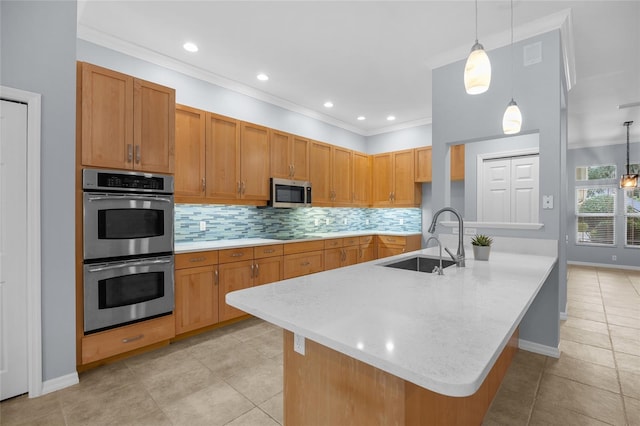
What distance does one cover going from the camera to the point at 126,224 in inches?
99.4

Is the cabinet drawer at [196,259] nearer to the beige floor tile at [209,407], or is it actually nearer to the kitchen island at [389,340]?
the beige floor tile at [209,407]

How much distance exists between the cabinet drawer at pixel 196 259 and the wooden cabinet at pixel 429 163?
147 inches

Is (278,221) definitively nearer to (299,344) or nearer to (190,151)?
(190,151)

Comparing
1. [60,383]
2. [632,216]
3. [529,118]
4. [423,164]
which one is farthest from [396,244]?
[632,216]

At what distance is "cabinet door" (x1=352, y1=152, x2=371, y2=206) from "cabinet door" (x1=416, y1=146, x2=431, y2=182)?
0.96 metres

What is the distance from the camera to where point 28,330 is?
6.66 ft

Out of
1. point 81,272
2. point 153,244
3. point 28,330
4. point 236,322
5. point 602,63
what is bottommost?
point 236,322

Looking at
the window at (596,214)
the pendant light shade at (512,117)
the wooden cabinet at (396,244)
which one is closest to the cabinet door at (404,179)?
the wooden cabinet at (396,244)

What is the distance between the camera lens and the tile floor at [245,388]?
6.05 ft

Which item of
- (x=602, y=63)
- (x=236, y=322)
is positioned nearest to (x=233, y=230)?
(x=236, y=322)

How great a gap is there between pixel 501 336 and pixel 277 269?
119 inches

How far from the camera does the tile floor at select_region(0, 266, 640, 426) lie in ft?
6.05

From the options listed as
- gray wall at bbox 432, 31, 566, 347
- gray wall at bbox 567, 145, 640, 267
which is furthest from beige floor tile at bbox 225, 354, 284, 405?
gray wall at bbox 567, 145, 640, 267

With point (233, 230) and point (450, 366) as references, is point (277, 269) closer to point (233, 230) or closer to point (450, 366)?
point (233, 230)
